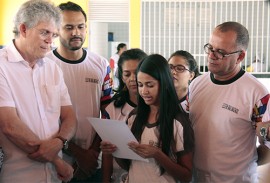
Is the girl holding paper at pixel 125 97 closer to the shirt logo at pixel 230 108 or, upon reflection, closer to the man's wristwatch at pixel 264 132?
the shirt logo at pixel 230 108

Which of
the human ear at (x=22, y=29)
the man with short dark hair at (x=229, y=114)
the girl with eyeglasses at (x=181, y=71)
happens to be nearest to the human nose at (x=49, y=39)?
the human ear at (x=22, y=29)

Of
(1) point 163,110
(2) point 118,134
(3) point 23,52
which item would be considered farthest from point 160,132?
(3) point 23,52

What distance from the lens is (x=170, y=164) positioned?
188 cm

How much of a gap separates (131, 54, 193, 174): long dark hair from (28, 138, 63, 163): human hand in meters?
0.44

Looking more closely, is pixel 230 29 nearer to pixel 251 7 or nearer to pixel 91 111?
pixel 91 111

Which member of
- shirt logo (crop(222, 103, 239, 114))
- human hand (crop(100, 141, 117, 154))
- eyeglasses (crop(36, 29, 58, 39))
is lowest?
human hand (crop(100, 141, 117, 154))

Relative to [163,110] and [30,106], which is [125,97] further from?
[30,106]

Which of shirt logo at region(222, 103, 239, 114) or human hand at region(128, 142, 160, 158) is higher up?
shirt logo at region(222, 103, 239, 114)

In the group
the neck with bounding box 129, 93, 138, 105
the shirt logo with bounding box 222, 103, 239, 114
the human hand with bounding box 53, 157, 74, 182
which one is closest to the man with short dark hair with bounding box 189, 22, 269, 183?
the shirt logo with bounding box 222, 103, 239, 114

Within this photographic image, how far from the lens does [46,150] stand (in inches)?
73.0

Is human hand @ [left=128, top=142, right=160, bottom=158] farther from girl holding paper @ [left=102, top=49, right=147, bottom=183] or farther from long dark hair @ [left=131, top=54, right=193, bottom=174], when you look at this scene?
girl holding paper @ [left=102, top=49, right=147, bottom=183]

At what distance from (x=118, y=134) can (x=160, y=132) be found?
228 millimetres

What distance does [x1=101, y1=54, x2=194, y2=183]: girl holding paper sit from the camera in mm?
1919

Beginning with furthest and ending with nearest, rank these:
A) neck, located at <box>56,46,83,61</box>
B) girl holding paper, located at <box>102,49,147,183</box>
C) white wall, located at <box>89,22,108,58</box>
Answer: white wall, located at <box>89,22,108,58</box> → neck, located at <box>56,46,83,61</box> → girl holding paper, located at <box>102,49,147,183</box>
